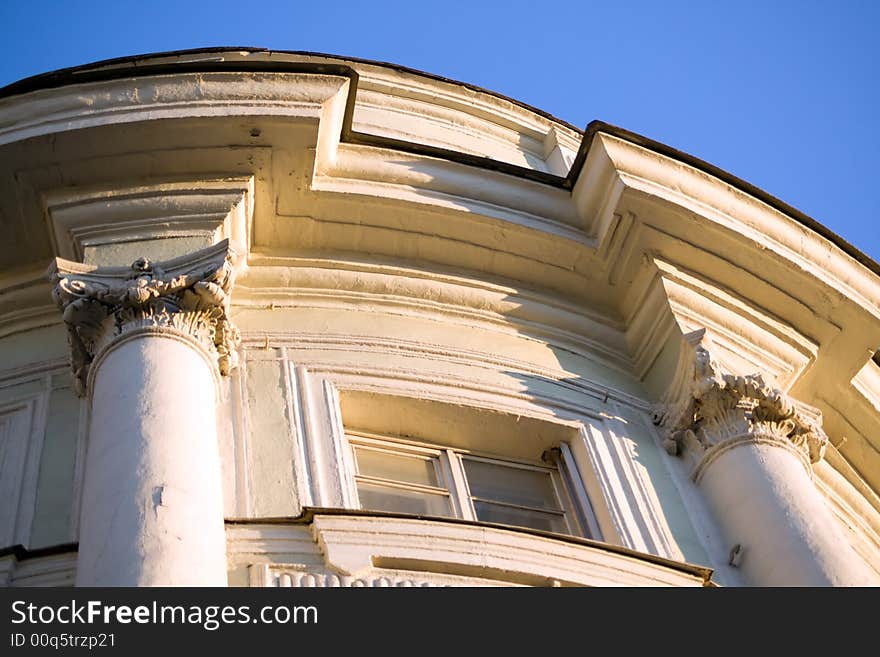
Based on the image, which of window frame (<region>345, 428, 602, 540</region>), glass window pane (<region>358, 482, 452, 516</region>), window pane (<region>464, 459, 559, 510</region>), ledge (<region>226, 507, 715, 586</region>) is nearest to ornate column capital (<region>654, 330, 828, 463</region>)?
window frame (<region>345, 428, 602, 540</region>)

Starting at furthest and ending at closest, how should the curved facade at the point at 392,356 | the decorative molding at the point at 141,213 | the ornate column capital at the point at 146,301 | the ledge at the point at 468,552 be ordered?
the decorative molding at the point at 141,213
the ornate column capital at the point at 146,301
the curved facade at the point at 392,356
the ledge at the point at 468,552

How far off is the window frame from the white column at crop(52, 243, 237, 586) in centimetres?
134

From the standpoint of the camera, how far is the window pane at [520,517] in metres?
11.1

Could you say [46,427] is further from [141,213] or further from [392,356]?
[392,356]

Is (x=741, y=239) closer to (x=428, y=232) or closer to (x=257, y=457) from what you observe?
(x=428, y=232)

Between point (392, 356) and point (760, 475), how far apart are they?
2.93m

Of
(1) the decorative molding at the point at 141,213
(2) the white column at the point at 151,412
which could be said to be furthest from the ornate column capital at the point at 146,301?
(1) the decorative molding at the point at 141,213

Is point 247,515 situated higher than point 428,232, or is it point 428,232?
point 428,232

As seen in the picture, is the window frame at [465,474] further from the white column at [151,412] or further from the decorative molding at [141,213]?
the decorative molding at [141,213]

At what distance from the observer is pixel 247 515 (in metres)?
9.85

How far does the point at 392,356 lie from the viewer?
11.9 meters

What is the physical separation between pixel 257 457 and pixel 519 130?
8.00 metres
